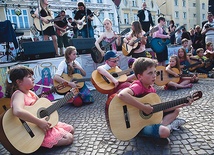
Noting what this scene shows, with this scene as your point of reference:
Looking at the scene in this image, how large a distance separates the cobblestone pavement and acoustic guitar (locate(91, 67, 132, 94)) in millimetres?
479

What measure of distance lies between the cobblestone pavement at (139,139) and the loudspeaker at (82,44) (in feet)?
11.0

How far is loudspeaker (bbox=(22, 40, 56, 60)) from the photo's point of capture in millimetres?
5996

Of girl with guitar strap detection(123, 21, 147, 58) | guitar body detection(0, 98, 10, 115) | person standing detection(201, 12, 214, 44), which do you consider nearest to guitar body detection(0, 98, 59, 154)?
guitar body detection(0, 98, 10, 115)

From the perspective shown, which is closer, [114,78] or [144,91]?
[144,91]

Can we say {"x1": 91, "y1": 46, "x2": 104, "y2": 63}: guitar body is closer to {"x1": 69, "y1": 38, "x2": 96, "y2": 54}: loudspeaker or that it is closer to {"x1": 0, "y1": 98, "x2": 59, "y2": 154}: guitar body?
{"x1": 69, "y1": 38, "x2": 96, "y2": 54}: loudspeaker

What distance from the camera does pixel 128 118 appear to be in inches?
98.3

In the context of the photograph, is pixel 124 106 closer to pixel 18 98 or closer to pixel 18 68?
pixel 18 98


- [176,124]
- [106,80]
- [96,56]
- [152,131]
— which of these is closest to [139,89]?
[152,131]

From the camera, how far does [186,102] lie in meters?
2.51

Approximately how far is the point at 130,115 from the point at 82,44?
4866mm

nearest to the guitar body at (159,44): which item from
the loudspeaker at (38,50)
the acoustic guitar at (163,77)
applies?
the acoustic guitar at (163,77)

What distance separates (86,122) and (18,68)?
153 cm

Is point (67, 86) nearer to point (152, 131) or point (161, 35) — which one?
point (152, 131)

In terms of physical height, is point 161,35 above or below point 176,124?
above
